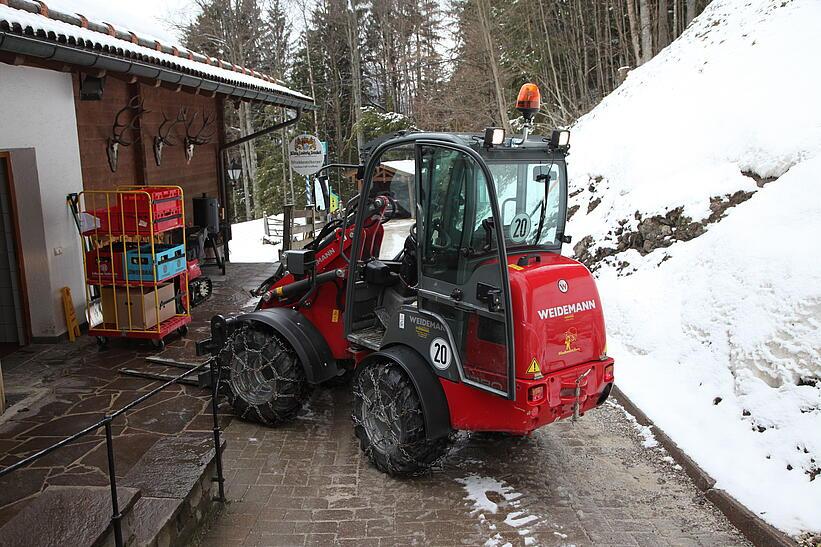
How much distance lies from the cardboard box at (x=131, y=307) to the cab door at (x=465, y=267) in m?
3.96

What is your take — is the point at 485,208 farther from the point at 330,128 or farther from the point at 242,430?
the point at 330,128

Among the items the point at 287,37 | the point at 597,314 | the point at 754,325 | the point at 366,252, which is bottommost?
the point at 754,325

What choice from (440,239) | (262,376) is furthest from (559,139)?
(262,376)

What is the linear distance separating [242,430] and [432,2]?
86.8 feet

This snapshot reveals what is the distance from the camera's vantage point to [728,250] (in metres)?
6.59

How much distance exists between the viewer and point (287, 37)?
32094 mm

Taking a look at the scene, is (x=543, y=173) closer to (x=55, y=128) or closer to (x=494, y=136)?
(x=494, y=136)

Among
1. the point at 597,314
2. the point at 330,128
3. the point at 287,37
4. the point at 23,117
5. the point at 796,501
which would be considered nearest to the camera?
the point at 796,501

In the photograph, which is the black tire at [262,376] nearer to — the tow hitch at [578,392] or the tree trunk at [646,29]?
the tow hitch at [578,392]

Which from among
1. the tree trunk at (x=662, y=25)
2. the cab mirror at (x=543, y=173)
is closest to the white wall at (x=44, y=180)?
the cab mirror at (x=543, y=173)

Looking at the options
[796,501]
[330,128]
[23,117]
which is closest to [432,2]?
[330,128]

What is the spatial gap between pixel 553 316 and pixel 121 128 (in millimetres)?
7673

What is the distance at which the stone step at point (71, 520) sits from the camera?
10.0ft

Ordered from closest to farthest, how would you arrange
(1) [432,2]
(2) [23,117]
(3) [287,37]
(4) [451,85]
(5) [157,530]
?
(5) [157,530] < (2) [23,117] < (4) [451,85] < (1) [432,2] < (3) [287,37]
